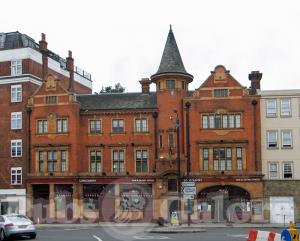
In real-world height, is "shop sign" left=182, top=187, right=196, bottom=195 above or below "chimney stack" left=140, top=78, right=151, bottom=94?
below

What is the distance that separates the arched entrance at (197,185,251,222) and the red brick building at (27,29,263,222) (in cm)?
9

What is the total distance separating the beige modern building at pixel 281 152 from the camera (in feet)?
167

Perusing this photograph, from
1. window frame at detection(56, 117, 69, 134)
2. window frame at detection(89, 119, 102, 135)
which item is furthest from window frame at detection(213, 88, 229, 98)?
window frame at detection(56, 117, 69, 134)

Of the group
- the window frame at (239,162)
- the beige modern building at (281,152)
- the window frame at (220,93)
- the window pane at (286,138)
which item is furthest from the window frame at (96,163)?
the window pane at (286,138)

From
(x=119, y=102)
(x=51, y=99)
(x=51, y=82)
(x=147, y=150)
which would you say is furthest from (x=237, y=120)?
(x=51, y=82)

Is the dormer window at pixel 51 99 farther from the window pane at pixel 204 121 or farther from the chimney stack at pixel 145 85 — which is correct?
the window pane at pixel 204 121

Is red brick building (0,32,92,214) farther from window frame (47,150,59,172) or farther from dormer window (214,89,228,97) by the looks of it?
dormer window (214,89,228,97)

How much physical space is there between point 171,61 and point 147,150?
28.2ft

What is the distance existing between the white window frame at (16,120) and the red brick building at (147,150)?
160 centimetres

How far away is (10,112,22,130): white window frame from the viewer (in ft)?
187

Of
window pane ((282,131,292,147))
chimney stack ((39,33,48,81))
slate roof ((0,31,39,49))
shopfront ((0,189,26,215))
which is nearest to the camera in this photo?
window pane ((282,131,292,147))

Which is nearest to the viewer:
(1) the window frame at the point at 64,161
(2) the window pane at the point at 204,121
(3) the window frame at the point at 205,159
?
(3) the window frame at the point at 205,159

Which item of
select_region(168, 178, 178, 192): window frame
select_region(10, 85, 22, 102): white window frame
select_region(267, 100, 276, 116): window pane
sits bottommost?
select_region(168, 178, 178, 192): window frame

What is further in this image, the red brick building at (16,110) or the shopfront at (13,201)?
the red brick building at (16,110)
